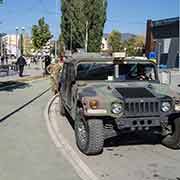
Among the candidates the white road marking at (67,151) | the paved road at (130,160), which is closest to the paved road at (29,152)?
the white road marking at (67,151)

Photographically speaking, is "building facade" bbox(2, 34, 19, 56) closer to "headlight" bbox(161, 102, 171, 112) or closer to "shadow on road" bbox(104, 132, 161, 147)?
"shadow on road" bbox(104, 132, 161, 147)

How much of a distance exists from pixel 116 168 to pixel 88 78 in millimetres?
2610

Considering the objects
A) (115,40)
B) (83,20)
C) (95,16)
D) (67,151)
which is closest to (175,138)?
(67,151)

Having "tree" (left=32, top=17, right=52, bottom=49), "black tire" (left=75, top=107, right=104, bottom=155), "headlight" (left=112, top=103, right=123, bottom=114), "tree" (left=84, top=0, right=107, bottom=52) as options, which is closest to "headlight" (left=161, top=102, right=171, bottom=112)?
"headlight" (left=112, top=103, right=123, bottom=114)

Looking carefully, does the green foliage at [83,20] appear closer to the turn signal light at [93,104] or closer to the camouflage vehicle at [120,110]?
the camouflage vehicle at [120,110]

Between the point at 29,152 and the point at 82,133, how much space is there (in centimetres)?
97

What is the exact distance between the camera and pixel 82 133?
707 centimetres

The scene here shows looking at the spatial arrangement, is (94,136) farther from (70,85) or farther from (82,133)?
(70,85)

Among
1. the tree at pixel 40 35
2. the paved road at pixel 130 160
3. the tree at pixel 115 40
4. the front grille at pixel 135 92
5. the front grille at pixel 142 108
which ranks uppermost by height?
the tree at pixel 115 40

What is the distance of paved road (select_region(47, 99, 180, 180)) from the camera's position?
5766 mm

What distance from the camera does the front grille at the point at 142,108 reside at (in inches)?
259

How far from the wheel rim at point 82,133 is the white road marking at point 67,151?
234mm

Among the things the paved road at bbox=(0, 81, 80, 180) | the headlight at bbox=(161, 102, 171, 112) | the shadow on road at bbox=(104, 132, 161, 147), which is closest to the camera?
the paved road at bbox=(0, 81, 80, 180)

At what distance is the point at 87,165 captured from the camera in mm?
6219
